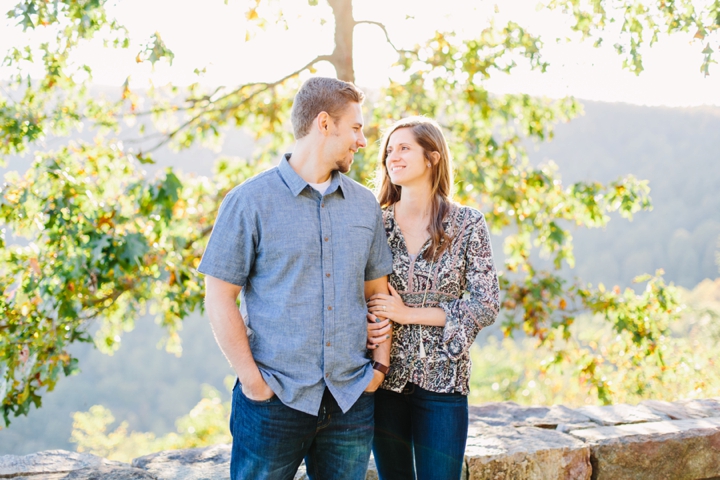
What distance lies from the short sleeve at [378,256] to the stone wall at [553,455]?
850mm

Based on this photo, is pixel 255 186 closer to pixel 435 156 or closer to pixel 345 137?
pixel 345 137

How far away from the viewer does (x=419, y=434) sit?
1.77m

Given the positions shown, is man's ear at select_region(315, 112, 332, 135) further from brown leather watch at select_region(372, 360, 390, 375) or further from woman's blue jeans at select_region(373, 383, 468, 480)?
woman's blue jeans at select_region(373, 383, 468, 480)

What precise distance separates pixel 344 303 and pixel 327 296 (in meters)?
0.06

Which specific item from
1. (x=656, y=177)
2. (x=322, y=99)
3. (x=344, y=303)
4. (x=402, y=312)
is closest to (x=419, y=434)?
(x=402, y=312)

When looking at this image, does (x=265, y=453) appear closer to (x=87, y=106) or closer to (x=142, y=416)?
(x=87, y=106)

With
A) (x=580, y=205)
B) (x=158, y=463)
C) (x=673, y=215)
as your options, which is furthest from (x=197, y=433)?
(x=673, y=215)

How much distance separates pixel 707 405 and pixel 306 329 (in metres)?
2.57

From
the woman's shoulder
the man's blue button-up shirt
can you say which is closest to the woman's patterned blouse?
the woman's shoulder

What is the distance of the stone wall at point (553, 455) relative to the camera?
2127 millimetres

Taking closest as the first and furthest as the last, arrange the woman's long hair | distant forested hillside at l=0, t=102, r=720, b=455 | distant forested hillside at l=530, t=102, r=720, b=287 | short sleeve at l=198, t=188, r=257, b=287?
short sleeve at l=198, t=188, r=257, b=287, the woman's long hair, distant forested hillside at l=530, t=102, r=720, b=287, distant forested hillside at l=0, t=102, r=720, b=455

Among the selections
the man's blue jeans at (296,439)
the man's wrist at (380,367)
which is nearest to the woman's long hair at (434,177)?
the man's wrist at (380,367)

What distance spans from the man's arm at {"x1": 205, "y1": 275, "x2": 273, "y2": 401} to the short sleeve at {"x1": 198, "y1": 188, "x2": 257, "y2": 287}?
3cm

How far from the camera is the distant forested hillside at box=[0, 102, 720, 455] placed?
34000mm
